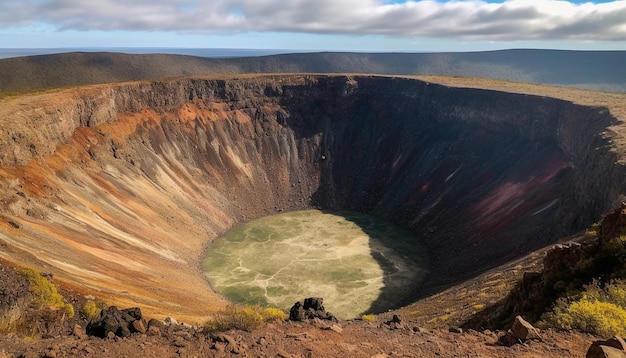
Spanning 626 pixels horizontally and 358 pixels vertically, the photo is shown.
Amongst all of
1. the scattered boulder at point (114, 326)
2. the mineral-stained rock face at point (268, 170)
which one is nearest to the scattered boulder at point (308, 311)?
the scattered boulder at point (114, 326)

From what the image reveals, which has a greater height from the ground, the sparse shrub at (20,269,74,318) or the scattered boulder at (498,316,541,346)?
the scattered boulder at (498,316,541,346)

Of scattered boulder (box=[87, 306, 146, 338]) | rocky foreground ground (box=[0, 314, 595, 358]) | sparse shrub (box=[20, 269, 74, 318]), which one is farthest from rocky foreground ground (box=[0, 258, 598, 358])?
sparse shrub (box=[20, 269, 74, 318])

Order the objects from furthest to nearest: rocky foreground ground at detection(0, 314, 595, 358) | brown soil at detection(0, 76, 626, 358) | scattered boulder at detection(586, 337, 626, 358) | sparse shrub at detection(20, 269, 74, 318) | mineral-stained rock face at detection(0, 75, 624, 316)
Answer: mineral-stained rock face at detection(0, 75, 624, 316) < sparse shrub at detection(20, 269, 74, 318) < brown soil at detection(0, 76, 626, 358) < rocky foreground ground at detection(0, 314, 595, 358) < scattered boulder at detection(586, 337, 626, 358)

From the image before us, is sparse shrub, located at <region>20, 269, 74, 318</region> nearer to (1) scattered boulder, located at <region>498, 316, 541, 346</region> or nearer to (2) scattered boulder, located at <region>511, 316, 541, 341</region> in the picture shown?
(1) scattered boulder, located at <region>498, 316, 541, 346</region>

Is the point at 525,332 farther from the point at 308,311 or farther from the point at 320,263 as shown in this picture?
the point at 320,263

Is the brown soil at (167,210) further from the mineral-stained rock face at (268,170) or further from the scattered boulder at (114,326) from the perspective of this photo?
the scattered boulder at (114,326)

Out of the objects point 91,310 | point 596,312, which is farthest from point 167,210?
point 596,312
